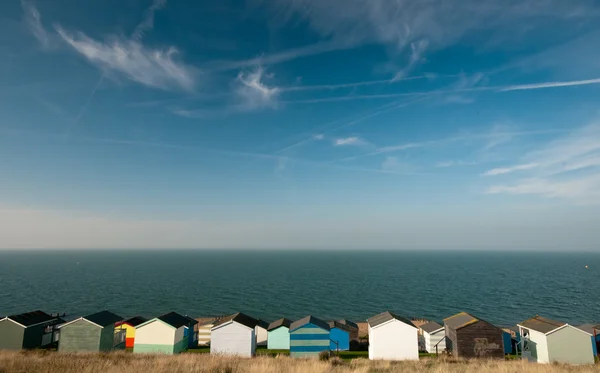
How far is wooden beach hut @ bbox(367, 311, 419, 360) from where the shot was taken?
107ft

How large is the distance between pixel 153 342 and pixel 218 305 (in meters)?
50.0

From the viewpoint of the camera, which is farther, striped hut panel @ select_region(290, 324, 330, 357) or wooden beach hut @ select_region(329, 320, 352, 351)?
wooden beach hut @ select_region(329, 320, 352, 351)

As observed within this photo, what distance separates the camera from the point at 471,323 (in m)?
32.0

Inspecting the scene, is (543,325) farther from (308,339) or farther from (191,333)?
(191,333)

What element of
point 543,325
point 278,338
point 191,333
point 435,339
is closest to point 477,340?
point 435,339

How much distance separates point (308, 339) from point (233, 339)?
751 centimetres

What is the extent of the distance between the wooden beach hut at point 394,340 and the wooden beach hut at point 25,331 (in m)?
33.9

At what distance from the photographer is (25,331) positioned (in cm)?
3262

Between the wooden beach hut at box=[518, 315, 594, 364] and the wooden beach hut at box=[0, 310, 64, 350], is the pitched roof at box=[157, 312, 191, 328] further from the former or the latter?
the wooden beach hut at box=[518, 315, 594, 364]

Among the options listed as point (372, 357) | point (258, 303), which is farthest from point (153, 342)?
point (258, 303)

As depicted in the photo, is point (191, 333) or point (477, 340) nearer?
point (477, 340)

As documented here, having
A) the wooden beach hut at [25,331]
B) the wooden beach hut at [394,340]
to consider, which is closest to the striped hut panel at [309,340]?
the wooden beach hut at [394,340]

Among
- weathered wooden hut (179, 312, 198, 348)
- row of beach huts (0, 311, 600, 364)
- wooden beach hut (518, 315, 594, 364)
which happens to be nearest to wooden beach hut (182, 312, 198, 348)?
weathered wooden hut (179, 312, 198, 348)

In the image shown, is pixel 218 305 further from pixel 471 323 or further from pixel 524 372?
pixel 524 372
